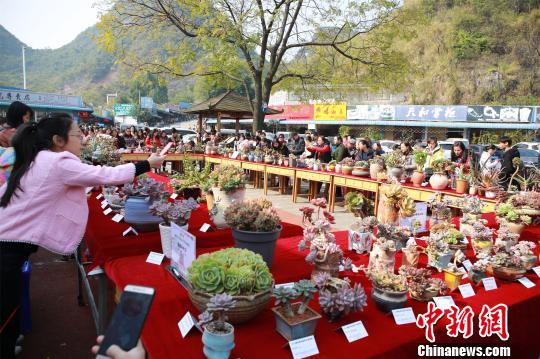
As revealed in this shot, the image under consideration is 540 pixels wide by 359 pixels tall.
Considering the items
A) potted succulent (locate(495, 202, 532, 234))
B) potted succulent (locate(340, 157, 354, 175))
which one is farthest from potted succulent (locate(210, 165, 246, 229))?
potted succulent (locate(340, 157, 354, 175))

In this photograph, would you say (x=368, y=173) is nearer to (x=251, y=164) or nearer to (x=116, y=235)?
(x=251, y=164)

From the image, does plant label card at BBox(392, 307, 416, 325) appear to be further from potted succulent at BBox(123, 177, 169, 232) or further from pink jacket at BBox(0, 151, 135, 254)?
potted succulent at BBox(123, 177, 169, 232)

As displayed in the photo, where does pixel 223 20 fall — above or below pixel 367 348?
above

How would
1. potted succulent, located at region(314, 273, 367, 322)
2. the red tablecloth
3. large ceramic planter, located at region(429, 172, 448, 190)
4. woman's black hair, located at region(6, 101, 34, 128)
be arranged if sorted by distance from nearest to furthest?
the red tablecloth < potted succulent, located at region(314, 273, 367, 322) < woman's black hair, located at region(6, 101, 34, 128) < large ceramic planter, located at region(429, 172, 448, 190)

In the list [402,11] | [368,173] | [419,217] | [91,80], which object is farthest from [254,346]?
[91,80]

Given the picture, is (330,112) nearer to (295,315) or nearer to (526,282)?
(526,282)

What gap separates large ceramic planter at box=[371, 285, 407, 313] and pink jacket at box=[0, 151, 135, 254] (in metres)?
1.27

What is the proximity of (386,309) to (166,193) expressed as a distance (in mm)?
1447

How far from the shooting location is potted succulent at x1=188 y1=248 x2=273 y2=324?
132 centimetres

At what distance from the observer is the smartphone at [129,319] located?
37.2 inches

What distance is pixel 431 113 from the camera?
2294 cm

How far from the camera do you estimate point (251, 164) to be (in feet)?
28.9

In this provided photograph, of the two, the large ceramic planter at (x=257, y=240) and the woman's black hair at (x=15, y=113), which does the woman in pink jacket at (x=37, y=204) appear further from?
the woman's black hair at (x=15, y=113)

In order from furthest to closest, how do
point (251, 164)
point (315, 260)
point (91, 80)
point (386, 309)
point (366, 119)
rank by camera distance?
1. point (91, 80)
2. point (366, 119)
3. point (251, 164)
4. point (315, 260)
5. point (386, 309)
